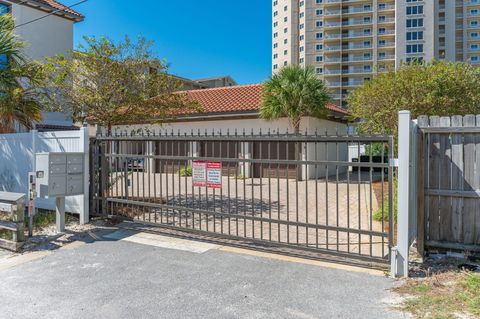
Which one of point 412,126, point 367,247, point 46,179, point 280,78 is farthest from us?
point 280,78

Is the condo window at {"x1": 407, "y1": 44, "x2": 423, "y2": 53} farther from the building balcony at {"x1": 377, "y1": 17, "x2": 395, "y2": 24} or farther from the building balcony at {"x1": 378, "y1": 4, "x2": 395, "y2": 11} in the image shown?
the building balcony at {"x1": 378, "y1": 4, "x2": 395, "y2": 11}

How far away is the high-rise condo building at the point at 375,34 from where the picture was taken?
196 ft

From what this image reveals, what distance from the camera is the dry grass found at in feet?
11.6

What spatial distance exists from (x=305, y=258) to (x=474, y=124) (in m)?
3.08

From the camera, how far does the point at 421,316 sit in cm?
350

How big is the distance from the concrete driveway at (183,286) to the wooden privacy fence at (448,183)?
1.37 m

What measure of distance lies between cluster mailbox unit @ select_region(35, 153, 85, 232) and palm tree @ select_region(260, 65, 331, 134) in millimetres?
10189

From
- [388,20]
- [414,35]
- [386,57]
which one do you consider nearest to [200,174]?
[414,35]

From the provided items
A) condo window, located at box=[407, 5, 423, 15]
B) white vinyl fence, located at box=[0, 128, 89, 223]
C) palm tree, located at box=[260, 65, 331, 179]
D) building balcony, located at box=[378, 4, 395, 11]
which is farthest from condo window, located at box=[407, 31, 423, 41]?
white vinyl fence, located at box=[0, 128, 89, 223]

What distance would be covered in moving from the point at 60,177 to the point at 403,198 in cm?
613

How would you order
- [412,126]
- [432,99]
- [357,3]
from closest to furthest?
[412,126] → [432,99] → [357,3]

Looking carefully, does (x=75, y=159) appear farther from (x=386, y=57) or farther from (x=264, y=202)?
(x=386, y=57)

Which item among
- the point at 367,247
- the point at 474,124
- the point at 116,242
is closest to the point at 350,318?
the point at 367,247

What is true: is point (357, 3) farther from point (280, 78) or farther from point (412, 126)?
point (412, 126)
